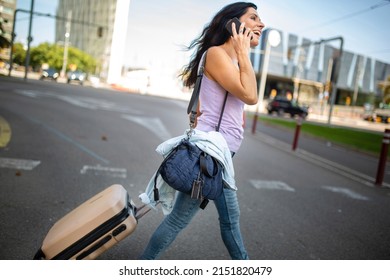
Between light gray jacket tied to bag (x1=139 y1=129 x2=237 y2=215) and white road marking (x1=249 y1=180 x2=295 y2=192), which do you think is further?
white road marking (x1=249 y1=180 x2=295 y2=192)

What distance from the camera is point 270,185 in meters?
5.88

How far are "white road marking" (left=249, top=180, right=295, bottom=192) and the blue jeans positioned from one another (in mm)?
3462

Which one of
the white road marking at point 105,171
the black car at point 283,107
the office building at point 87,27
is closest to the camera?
the white road marking at point 105,171

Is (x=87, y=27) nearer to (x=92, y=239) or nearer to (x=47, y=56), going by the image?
(x=47, y=56)

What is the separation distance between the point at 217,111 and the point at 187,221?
66 centimetres

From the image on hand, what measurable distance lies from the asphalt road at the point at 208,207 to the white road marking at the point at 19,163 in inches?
0.5

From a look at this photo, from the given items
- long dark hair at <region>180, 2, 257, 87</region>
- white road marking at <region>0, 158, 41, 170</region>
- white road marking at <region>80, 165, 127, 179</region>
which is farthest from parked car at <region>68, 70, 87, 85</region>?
long dark hair at <region>180, 2, 257, 87</region>

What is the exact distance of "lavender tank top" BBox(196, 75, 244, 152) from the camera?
202 centimetres

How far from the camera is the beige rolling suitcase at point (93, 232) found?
187 centimetres

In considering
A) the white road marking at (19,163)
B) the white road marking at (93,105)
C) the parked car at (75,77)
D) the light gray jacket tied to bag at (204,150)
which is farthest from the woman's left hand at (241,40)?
the parked car at (75,77)

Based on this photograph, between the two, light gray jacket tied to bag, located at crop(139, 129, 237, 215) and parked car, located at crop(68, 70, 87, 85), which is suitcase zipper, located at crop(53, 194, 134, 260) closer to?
light gray jacket tied to bag, located at crop(139, 129, 237, 215)

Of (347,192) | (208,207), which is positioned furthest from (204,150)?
(347,192)

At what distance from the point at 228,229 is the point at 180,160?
62 centimetres

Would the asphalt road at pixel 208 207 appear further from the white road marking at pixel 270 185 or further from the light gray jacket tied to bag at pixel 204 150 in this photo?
the light gray jacket tied to bag at pixel 204 150
